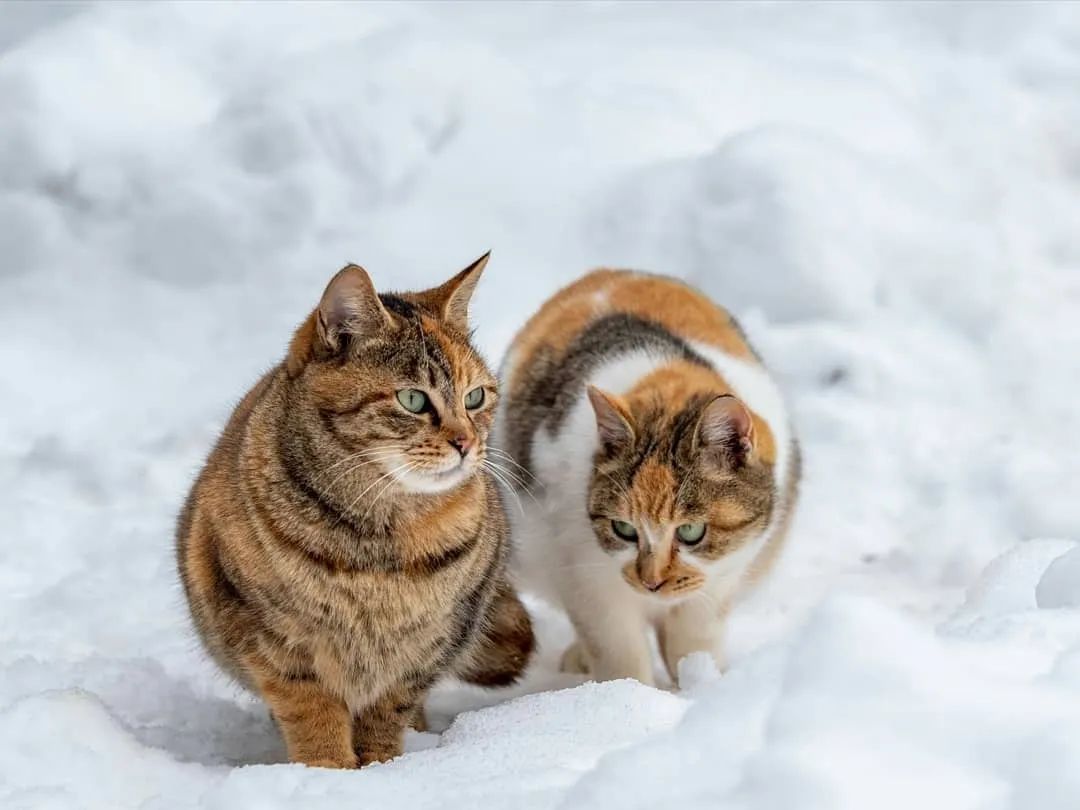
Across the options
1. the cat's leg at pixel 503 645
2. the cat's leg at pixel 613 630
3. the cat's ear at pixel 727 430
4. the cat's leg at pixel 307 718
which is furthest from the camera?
the cat's leg at pixel 613 630

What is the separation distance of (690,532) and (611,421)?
0.96 ft

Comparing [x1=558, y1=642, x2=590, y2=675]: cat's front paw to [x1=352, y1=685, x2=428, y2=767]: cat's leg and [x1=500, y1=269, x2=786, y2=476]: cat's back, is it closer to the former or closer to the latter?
[x1=500, y1=269, x2=786, y2=476]: cat's back

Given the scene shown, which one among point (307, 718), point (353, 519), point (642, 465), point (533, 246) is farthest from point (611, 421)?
point (533, 246)

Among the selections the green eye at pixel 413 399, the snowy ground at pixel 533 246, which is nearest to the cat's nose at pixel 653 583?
the snowy ground at pixel 533 246

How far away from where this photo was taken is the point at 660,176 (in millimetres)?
4883

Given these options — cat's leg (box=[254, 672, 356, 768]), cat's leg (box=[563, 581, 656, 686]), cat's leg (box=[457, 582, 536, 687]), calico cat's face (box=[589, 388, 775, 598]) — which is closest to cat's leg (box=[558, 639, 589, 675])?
cat's leg (box=[563, 581, 656, 686])

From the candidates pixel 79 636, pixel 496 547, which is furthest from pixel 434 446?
pixel 79 636

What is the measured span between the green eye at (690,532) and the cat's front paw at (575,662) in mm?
553

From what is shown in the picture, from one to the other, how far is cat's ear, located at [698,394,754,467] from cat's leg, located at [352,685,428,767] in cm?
80

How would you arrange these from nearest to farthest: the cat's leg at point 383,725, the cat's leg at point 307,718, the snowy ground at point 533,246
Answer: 1. the cat's leg at point 307,718
2. the cat's leg at point 383,725
3. the snowy ground at point 533,246

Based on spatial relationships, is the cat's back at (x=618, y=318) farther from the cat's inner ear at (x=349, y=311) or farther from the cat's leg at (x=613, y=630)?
the cat's inner ear at (x=349, y=311)

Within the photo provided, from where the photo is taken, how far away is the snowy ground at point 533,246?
339 cm

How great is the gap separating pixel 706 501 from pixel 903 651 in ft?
3.79

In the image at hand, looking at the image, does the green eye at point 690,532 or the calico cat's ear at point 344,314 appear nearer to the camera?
the calico cat's ear at point 344,314
